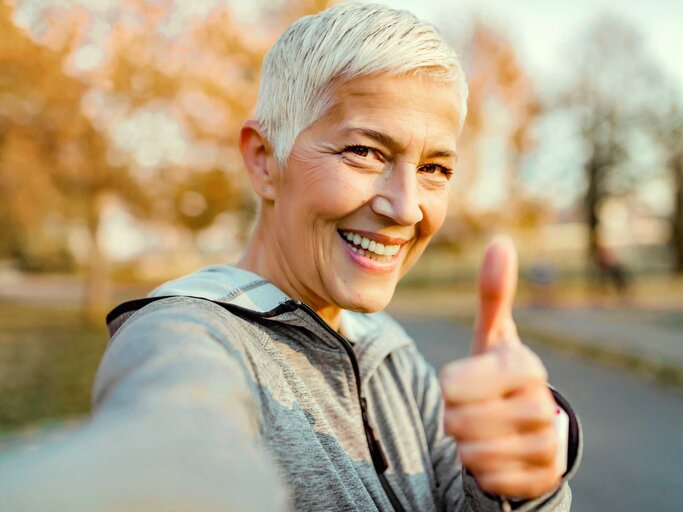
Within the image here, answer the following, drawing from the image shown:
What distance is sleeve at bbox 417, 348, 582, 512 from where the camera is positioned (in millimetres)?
1052

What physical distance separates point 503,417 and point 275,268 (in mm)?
781

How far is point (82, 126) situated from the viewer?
11484mm

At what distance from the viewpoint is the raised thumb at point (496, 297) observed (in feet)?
3.27

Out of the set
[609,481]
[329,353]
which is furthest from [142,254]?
[329,353]

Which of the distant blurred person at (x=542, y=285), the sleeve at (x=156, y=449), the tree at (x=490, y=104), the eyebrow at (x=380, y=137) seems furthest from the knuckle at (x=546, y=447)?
the tree at (x=490, y=104)

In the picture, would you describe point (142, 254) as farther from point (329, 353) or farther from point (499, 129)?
point (329, 353)

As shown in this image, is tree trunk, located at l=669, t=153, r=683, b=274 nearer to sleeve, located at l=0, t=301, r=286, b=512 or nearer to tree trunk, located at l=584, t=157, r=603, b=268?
tree trunk, located at l=584, t=157, r=603, b=268

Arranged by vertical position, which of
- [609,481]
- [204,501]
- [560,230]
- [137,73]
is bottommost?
[560,230]

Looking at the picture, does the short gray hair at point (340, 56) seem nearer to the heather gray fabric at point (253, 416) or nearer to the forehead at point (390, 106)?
the forehead at point (390, 106)

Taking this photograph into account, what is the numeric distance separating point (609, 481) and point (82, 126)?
970 centimetres

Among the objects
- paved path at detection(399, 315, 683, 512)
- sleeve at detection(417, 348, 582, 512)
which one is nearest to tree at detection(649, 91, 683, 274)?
paved path at detection(399, 315, 683, 512)

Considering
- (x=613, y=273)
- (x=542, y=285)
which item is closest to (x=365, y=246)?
(x=542, y=285)

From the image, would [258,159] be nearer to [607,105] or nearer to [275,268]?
[275,268]

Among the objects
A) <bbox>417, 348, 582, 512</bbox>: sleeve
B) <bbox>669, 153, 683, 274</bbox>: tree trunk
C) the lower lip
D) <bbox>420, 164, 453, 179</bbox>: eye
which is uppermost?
<bbox>420, 164, 453, 179</bbox>: eye
